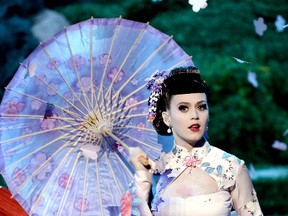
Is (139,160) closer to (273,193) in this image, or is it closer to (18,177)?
(18,177)

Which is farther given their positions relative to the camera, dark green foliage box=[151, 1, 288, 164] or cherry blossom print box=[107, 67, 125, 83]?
dark green foliage box=[151, 1, 288, 164]

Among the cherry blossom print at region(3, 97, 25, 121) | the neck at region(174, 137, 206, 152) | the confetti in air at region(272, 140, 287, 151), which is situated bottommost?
the confetti in air at region(272, 140, 287, 151)

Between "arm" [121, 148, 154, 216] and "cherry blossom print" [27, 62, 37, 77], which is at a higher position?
"cherry blossom print" [27, 62, 37, 77]

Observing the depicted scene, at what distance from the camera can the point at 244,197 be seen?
2.81 m

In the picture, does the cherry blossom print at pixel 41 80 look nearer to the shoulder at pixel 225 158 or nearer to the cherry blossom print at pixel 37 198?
the cherry blossom print at pixel 37 198

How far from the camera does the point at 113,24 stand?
3.28 meters

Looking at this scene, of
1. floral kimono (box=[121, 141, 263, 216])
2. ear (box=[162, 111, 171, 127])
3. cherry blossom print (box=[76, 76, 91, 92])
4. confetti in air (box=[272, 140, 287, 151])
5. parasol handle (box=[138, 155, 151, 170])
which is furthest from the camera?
confetti in air (box=[272, 140, 287, 151])

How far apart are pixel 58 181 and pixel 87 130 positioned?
308mm

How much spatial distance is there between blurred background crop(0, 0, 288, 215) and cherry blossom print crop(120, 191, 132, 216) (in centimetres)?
162

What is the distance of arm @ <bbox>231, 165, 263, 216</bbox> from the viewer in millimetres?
2791

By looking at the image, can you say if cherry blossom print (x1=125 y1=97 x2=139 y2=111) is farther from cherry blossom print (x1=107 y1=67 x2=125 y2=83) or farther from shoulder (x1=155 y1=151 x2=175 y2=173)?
shoulder (x1=155 y1=151 x2=175 y2=173)

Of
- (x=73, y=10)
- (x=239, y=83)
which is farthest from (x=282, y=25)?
(x=73, y=10)

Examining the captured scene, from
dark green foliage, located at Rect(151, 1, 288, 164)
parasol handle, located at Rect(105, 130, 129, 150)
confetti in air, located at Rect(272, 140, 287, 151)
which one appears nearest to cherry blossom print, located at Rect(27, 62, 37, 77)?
parasol handle, located at Rect(105, 130, 129, 150)

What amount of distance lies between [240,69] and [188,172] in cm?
186
